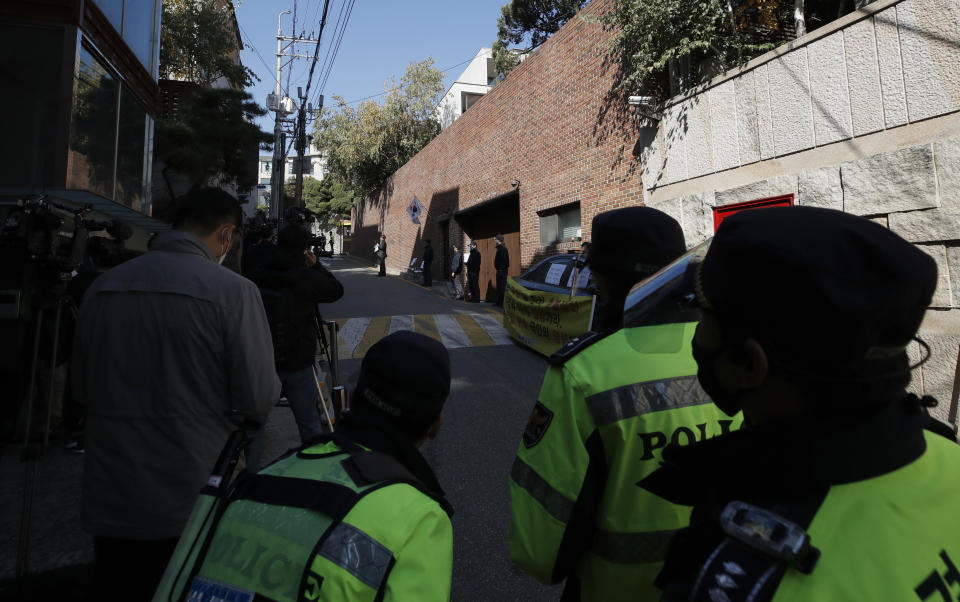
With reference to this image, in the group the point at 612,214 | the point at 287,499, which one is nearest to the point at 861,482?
the point at 287,499

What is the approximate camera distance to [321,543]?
1.10 metres

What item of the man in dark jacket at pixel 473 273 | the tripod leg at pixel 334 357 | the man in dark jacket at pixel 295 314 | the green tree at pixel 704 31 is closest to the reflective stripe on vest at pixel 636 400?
the man in dark jacket at pixel 295 314

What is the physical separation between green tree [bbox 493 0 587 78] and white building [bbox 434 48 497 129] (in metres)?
3.74

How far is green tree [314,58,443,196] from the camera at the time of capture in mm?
30328

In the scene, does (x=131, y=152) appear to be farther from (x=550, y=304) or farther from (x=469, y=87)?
(x=469, y=87)

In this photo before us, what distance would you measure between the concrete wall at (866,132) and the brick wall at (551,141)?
2409 millimetres

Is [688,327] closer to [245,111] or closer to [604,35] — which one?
[604,35]

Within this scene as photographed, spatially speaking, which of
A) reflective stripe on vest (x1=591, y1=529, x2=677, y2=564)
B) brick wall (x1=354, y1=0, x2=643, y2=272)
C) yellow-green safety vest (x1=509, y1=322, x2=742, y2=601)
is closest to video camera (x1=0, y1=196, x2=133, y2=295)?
yellow-green safety vest (x1=509, y1=322, x2=742, y2=601)

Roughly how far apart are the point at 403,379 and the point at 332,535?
415 mm

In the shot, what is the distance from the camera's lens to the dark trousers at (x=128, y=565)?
1.92m

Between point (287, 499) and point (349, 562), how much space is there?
214 mm

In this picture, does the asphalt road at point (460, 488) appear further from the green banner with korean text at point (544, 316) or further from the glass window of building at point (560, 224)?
the glass window of building at point (560, 224)

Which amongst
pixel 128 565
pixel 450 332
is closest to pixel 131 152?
pixel 450 332

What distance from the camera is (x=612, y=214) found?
1854mm
